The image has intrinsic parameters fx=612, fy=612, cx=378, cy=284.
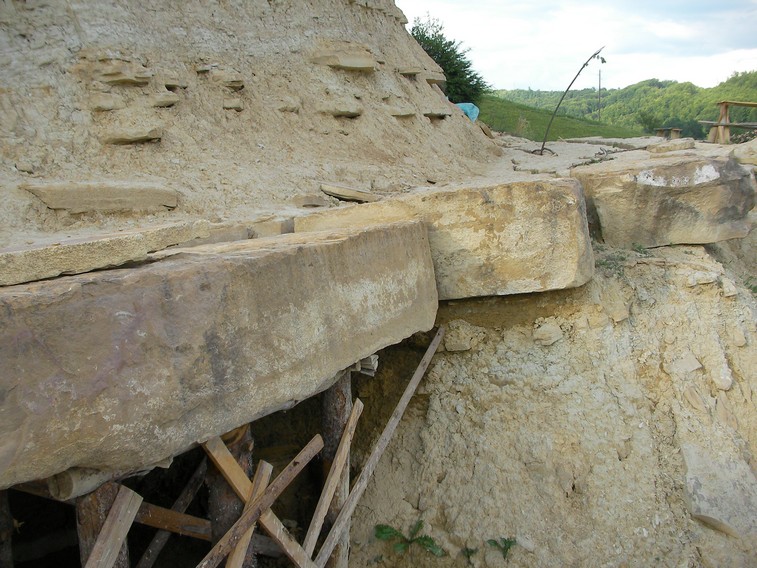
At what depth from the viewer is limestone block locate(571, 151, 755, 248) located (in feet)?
14.5

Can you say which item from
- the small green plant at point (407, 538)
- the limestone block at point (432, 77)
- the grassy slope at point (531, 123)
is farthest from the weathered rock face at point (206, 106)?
the grassy slope at point (531, 123)

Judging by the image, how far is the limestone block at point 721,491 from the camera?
354cm

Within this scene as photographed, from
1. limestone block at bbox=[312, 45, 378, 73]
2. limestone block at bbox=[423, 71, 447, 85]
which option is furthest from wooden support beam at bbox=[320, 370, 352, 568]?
limestone block at bbox=[423, 71, 447, 85]

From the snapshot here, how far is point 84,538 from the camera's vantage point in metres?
2.27

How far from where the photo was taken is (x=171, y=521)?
9.39 ft

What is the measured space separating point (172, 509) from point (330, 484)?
2.93 ft

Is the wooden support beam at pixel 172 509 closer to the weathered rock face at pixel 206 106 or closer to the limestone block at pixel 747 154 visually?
the weathered rock face at pixel 206 106

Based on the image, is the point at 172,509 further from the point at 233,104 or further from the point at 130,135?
the point at 233,104

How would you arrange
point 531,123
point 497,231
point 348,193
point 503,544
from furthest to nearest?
point 531,123 → point 348,193 → point 497,231 → point 503,544

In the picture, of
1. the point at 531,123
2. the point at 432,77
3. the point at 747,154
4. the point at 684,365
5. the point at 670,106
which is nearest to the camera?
the point at 684,365

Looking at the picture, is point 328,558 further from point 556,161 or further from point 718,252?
point 556,161

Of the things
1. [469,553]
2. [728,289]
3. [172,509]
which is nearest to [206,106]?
[172,509]

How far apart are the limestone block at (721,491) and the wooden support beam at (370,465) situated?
1.68 meters

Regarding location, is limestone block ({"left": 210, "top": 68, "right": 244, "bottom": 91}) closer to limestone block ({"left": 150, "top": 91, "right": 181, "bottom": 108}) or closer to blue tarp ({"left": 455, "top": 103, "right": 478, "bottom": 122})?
limestone block ({"left": 150, "top": 91, "right": 181, "bottom": 108})
